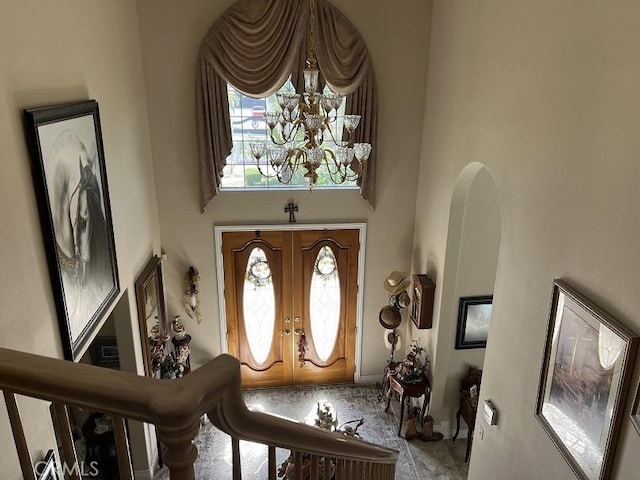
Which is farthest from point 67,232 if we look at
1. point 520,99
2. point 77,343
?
point 520,99

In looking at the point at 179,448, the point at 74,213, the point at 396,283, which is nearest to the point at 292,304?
the point at 396,283

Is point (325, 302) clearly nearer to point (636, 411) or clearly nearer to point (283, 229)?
point (283, 229)

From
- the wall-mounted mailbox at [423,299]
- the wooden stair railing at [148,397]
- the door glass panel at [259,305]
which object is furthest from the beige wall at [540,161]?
the door glass panel at [259,305]

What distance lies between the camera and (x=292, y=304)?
6246 millimetres

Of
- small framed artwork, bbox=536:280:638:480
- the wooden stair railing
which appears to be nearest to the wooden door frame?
small framed artwork, bbox=536:280:638:480

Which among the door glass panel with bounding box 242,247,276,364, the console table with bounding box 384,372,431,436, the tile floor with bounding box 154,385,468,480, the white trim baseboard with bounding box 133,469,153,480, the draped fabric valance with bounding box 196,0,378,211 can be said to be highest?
the draped fabric valance with bounding box 196,0,378,211

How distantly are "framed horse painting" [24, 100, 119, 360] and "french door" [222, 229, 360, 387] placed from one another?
87.7 inches

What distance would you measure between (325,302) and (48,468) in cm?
399

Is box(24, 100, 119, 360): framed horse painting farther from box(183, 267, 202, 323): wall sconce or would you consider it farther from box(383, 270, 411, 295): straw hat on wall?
box(383, 270, 411, 295): straw hat on wall

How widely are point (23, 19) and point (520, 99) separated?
312cm

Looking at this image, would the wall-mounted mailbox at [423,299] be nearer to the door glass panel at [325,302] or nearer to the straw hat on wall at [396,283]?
the straw hat on wall at [396,283]

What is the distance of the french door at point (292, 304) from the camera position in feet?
19.6

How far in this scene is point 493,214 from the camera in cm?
498

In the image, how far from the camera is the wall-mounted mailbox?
17.7 ft
